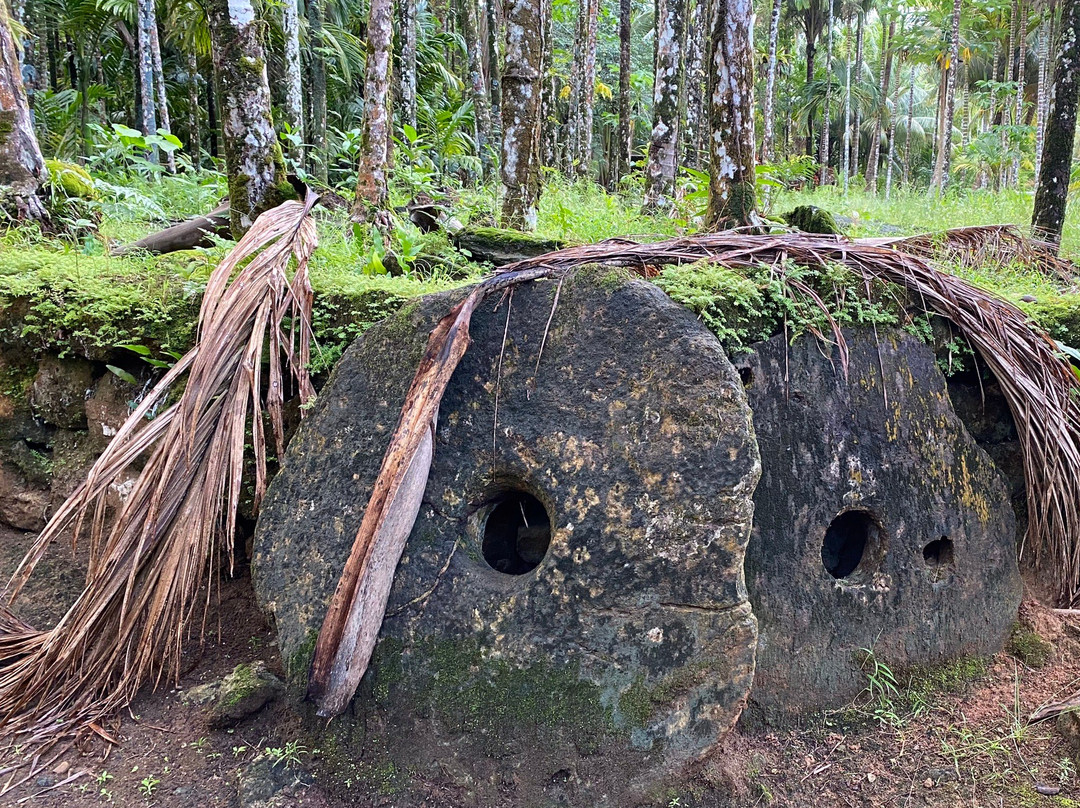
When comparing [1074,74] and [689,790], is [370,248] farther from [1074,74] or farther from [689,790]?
[1074,74]

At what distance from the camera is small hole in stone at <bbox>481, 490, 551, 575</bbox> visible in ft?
9.39

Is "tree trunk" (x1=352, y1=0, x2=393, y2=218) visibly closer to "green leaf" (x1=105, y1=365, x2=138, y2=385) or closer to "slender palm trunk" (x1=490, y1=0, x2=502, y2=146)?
"green leaf" (x1=105, y1=365, x2=138, y2=385)

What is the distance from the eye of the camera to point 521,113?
18.3 feet

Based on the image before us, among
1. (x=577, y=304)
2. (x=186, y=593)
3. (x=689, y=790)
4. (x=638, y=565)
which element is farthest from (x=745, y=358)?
(x=186, y=593)

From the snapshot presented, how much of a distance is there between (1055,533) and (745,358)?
174 centimetres

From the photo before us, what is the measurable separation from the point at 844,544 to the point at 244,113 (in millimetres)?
4319

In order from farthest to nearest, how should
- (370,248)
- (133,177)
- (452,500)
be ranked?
(133,177), (370,248), (452,500)

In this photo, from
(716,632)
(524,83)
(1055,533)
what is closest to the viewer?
(716,632)

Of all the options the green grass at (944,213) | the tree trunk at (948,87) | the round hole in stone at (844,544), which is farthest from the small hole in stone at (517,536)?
the tree trunk at (948,87)

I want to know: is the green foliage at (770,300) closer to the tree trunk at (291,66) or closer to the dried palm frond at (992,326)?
the dried palm frond at (992,326)

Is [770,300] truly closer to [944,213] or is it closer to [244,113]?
[244,113]

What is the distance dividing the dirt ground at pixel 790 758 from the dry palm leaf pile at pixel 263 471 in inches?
8.9

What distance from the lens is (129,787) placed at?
2396 millimetres

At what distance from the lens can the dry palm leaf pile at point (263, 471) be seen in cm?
239
